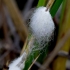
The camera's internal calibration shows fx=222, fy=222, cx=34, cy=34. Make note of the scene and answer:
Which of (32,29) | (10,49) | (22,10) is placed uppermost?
(32,29)

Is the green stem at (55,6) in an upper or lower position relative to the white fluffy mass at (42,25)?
upper

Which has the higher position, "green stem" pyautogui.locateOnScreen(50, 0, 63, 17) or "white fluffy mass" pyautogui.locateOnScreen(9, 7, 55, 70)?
"green stem" pyautogui.locateOnScreen(50, 0, 63, 17)

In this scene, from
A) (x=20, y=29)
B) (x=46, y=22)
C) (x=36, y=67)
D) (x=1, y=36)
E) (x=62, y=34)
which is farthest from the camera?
(x=1, y=36)

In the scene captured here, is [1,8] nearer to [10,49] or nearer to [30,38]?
[10,49]

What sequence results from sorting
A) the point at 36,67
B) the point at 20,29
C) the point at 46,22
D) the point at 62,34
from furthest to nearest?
the point at 20,29
the point at 36,67
the point at 62,34
the point at 46,22

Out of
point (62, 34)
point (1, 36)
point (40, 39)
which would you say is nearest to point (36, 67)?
point (62, 34)

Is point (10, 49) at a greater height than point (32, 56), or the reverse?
point (32, 56)

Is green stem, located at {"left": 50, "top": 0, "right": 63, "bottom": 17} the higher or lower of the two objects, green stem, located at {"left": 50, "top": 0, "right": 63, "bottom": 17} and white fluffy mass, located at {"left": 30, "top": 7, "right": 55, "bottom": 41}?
the higher

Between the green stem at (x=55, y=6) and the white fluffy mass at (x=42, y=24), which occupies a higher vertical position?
the green stem at (x=55, y=6)
